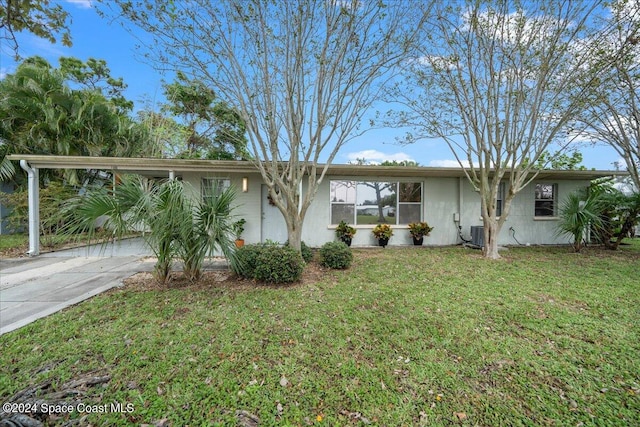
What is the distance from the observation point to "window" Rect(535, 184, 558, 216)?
32.4 feet

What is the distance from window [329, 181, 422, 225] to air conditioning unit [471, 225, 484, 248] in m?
1.82

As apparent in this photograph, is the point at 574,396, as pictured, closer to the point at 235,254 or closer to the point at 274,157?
the point at 235,254

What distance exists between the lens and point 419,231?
9008mm

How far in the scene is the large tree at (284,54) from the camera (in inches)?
204

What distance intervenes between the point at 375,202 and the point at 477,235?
139 inches

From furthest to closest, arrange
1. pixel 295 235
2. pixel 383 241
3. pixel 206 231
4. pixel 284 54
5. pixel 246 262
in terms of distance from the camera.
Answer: pixel 383 241 < pixel 295 235 < pixel 284 54 < pixel 246 262 < pixel 206 231

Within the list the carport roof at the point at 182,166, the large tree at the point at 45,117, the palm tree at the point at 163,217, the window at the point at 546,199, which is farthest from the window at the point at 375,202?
the large tree at the point at 45,117

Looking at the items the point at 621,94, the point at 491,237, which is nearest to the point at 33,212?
the point at 491,237

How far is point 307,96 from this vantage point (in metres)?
5.87

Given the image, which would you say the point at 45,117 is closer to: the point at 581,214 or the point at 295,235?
the point at 295,235

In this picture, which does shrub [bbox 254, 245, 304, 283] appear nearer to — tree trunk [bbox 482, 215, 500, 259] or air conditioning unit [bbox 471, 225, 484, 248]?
tree trunk [bbox 482, 215, 500, 259]

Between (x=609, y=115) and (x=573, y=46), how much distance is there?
3113 mm

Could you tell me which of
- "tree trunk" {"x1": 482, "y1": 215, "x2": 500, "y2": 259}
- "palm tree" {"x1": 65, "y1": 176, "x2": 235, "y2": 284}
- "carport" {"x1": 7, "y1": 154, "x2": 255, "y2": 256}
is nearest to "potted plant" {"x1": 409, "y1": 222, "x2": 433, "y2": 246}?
"tree trunk" {"x1": 482, "y1": 215, "x2": 500, "y2": 259}

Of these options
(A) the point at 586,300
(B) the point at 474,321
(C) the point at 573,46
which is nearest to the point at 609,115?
(C) the point at 573,46
